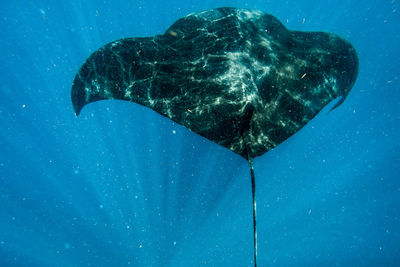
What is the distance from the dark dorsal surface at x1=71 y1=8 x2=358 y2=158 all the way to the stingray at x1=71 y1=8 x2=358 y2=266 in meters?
0.01

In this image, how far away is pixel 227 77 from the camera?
3691 mm

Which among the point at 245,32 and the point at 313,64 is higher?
the point at 245,32

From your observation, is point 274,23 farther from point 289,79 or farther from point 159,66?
point 159,66

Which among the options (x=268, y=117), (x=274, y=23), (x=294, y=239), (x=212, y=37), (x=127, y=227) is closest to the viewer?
(x=268, y=117)

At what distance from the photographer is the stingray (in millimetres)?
3389

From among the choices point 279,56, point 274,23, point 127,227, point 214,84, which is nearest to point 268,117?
point 214,84

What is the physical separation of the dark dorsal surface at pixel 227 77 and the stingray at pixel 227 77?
0.6 inches

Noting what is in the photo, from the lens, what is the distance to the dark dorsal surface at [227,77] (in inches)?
134

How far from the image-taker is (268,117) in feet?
11.8

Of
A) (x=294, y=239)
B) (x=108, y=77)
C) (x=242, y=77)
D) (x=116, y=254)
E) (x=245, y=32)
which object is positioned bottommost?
(x=294, y=239)

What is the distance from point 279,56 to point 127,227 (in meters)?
15.0

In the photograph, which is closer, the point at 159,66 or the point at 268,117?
the point at 268,117

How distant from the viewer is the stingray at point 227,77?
3.39 meters

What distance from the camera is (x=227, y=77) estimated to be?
145 inches
